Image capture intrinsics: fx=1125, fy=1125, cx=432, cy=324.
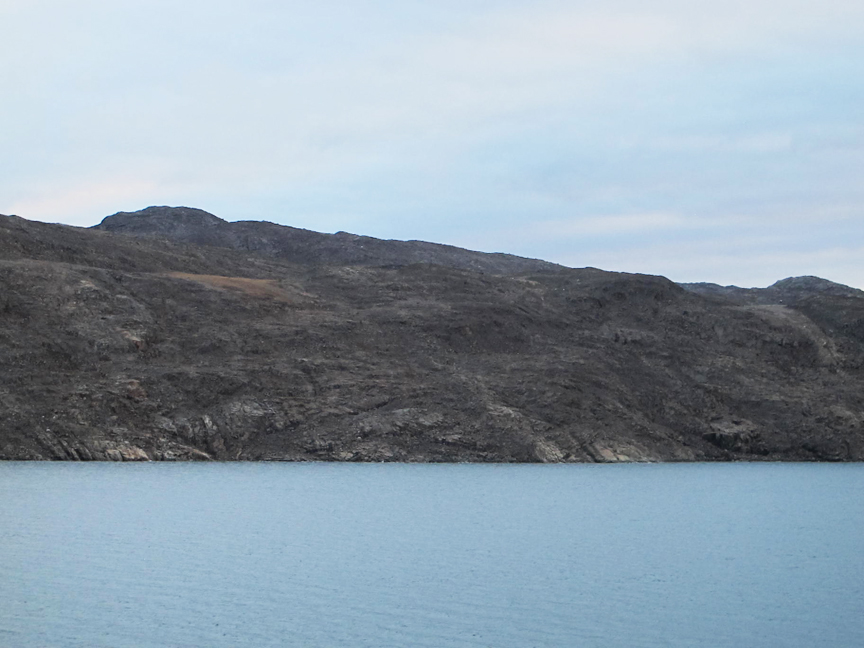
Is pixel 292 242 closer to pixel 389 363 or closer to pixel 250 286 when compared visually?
pixel 250 286

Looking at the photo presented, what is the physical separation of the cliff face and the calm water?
634 inches

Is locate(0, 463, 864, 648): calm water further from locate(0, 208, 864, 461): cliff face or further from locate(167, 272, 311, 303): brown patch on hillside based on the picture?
locate(167, 272, 311, 303): brown patch on hillside

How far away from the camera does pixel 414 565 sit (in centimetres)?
2981

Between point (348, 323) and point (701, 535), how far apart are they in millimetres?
52946

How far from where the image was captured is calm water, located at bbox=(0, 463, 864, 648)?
2225 centimetres

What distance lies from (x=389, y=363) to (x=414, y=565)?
2089 inches

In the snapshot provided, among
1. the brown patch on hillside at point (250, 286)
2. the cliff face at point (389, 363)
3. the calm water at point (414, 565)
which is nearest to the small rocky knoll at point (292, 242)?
the cliff face at point (389, 363)

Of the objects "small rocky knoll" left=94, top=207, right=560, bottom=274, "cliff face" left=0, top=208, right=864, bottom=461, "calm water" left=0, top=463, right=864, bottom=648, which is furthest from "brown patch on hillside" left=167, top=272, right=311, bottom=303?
"calm water" left=0, top=463, right=864, bottom=648

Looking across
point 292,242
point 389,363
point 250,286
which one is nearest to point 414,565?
point 389,363

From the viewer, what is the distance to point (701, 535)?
3856 cm

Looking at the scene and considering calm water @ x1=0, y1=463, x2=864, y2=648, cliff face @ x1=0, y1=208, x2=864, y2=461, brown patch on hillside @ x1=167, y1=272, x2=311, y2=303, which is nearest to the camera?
calm water @ x1=0, y1=463, x2=864, y2=648

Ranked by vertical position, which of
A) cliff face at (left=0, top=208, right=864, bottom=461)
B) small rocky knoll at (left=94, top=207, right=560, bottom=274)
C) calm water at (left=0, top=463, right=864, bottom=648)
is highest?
small rocky knoll at (left=94, top=207, right=560, bottom=274)

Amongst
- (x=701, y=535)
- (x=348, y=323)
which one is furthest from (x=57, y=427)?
(x=701, y=535)

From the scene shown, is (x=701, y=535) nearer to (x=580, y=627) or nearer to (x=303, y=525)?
(x=303, y=525)
